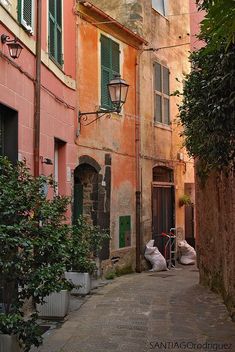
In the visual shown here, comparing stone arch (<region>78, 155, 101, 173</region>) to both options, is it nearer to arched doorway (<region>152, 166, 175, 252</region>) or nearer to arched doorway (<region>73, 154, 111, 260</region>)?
arched doorway (<region>73, 154, 111, 260</region>)

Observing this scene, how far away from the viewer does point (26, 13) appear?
7.40m

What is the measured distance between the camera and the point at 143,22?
14414 mm

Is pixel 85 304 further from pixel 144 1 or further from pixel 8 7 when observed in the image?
pixel 144 1

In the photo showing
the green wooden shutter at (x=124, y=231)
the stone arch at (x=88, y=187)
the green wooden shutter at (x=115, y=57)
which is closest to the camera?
the stone arch at (x=88, y=187)

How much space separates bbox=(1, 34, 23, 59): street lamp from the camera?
249 inches

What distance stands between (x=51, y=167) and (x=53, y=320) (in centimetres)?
287

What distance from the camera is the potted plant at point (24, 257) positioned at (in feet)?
13.0

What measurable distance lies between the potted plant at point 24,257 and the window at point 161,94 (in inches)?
432

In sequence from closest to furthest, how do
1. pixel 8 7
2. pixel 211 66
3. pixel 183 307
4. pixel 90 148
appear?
1. pixel 211 66
2. pixel 8 7
3. pixel 183 307
4. pixel 90 148

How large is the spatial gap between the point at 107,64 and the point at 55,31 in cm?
332

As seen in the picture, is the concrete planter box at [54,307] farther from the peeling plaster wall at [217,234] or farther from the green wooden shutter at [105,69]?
the green wooden shutter at [105,69]

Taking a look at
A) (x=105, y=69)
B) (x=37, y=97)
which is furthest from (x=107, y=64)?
(x=37, y=97)

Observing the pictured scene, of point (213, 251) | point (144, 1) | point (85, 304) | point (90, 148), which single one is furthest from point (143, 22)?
point (85, 304)

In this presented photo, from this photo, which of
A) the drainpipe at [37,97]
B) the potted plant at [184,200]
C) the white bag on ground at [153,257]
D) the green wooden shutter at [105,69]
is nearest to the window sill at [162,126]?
the potted plant at [184,200]
